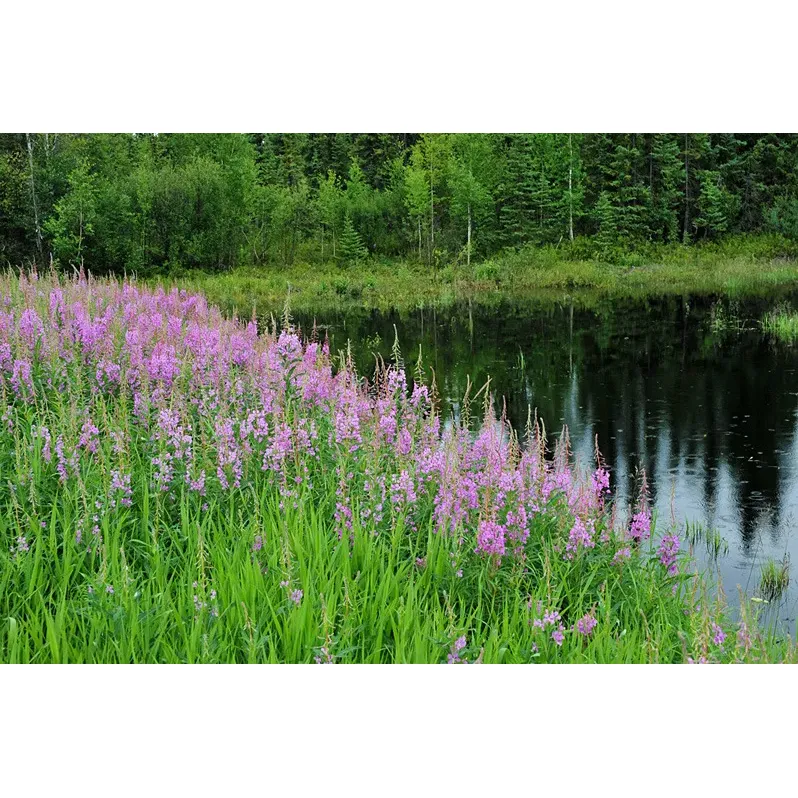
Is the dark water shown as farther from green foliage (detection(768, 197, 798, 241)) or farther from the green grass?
green foliage (detection(768, 197, 798, 241))

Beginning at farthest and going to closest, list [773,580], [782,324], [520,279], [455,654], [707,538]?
[520,279] < [782,324] < [707,538] < [773,580] < [455,654]

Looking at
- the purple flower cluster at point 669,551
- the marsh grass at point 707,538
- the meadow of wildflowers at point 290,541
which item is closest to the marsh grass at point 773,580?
the marsh grass at point 707,538

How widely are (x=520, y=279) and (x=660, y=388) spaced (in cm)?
659

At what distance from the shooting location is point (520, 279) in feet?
61.2

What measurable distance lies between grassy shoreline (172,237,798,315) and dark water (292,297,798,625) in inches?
24.2

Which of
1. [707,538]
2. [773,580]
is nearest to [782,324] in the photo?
[707,538]

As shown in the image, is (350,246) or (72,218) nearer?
(72,218)

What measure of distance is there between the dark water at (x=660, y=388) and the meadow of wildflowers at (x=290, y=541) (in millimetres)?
1147

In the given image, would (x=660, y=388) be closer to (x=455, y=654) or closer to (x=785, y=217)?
(x=785, y=217)

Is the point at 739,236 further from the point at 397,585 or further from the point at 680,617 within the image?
the point at 397,585

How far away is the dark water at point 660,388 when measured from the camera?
7805 mm

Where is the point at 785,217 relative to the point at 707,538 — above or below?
above

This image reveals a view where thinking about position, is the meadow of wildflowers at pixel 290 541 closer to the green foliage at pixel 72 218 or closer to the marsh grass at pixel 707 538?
the marsh grass at pixel 707 538

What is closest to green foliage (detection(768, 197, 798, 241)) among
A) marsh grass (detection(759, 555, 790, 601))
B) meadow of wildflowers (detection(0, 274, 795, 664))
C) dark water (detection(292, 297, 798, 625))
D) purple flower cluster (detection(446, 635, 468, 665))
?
dark water (detection(292, 297, 798, 625))
